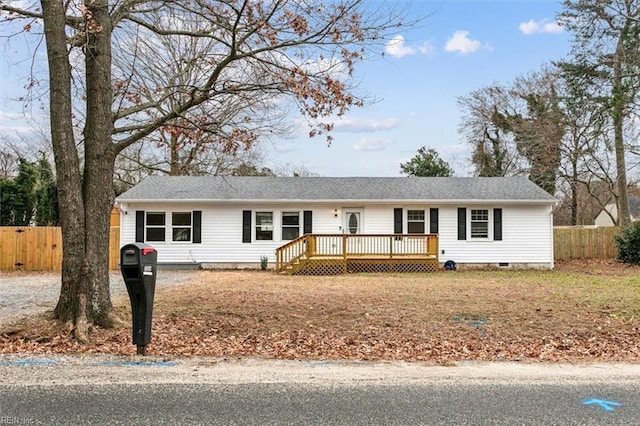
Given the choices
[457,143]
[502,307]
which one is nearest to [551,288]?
[502,307]

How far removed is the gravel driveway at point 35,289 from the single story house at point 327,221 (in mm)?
1670

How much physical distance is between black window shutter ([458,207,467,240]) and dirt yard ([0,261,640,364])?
6.38 m

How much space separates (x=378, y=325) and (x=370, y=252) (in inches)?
400

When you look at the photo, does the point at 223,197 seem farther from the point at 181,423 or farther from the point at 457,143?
the point at 457,143

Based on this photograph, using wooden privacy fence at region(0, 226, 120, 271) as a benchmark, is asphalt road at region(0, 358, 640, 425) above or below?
below

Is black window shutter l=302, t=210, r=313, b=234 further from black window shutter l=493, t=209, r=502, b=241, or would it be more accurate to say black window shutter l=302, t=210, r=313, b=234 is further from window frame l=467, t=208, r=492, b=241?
black window shutter l=493, t=209, r=502, b=241

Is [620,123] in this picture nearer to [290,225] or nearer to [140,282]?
[290,225]

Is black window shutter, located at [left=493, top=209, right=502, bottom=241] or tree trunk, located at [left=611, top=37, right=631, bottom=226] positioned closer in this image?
tree trunk, located at [left=611, top=37, right=631, bottom=226]

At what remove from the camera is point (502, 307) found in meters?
9.11

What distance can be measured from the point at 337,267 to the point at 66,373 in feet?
41.7

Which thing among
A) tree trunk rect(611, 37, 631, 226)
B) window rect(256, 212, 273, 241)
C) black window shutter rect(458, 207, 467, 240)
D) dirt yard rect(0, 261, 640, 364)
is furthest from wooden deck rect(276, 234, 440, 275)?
tree trunk rect(611, 37, 631, 226)

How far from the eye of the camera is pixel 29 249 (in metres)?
17.9

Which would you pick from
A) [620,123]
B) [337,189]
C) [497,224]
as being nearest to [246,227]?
[337,189]

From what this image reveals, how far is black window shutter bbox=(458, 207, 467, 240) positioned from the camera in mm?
18844
